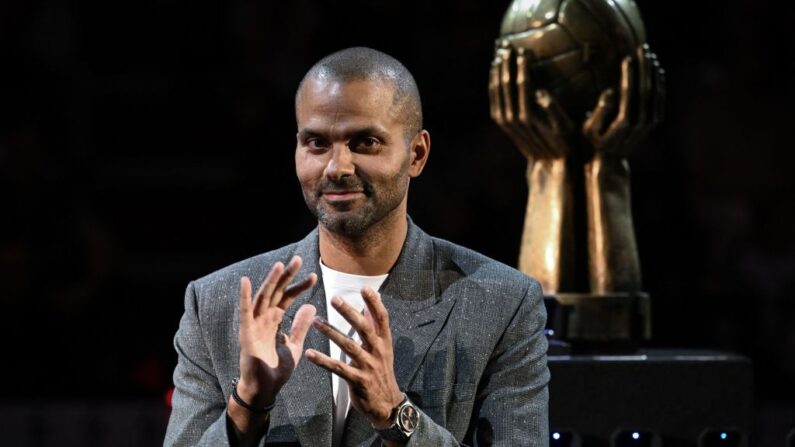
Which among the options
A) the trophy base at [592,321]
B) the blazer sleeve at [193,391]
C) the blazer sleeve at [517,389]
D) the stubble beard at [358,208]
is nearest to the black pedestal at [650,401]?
the trophy base at [592,321]

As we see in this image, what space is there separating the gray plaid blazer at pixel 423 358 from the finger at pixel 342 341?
267mm

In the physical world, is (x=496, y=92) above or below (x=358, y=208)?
above

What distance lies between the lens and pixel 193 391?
2355 millimetres

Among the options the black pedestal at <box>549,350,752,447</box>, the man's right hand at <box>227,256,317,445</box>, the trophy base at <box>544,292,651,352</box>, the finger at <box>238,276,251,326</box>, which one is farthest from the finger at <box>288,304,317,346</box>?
the trophy base at <box>544,292,651,352</box>

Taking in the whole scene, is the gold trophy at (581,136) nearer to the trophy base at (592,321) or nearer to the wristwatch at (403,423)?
the trophy base at (592,321)

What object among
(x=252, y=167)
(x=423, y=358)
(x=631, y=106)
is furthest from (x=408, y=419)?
(x=252, y=167)

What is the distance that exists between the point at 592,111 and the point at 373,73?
96 cm

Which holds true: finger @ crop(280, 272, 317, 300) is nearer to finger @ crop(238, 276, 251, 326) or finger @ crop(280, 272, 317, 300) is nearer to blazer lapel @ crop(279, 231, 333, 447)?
finger @ crop(238, 276, 251, 326)

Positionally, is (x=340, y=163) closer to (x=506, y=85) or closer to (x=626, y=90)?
(x=506, y=85)

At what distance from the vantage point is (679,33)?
17.9 feet

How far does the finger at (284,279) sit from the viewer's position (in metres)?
2.06

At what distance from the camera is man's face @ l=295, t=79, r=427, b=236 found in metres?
2.27

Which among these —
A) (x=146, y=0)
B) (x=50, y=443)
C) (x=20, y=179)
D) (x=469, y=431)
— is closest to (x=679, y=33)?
(x=146, y=0)

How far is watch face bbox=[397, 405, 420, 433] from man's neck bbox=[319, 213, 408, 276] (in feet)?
1.27
